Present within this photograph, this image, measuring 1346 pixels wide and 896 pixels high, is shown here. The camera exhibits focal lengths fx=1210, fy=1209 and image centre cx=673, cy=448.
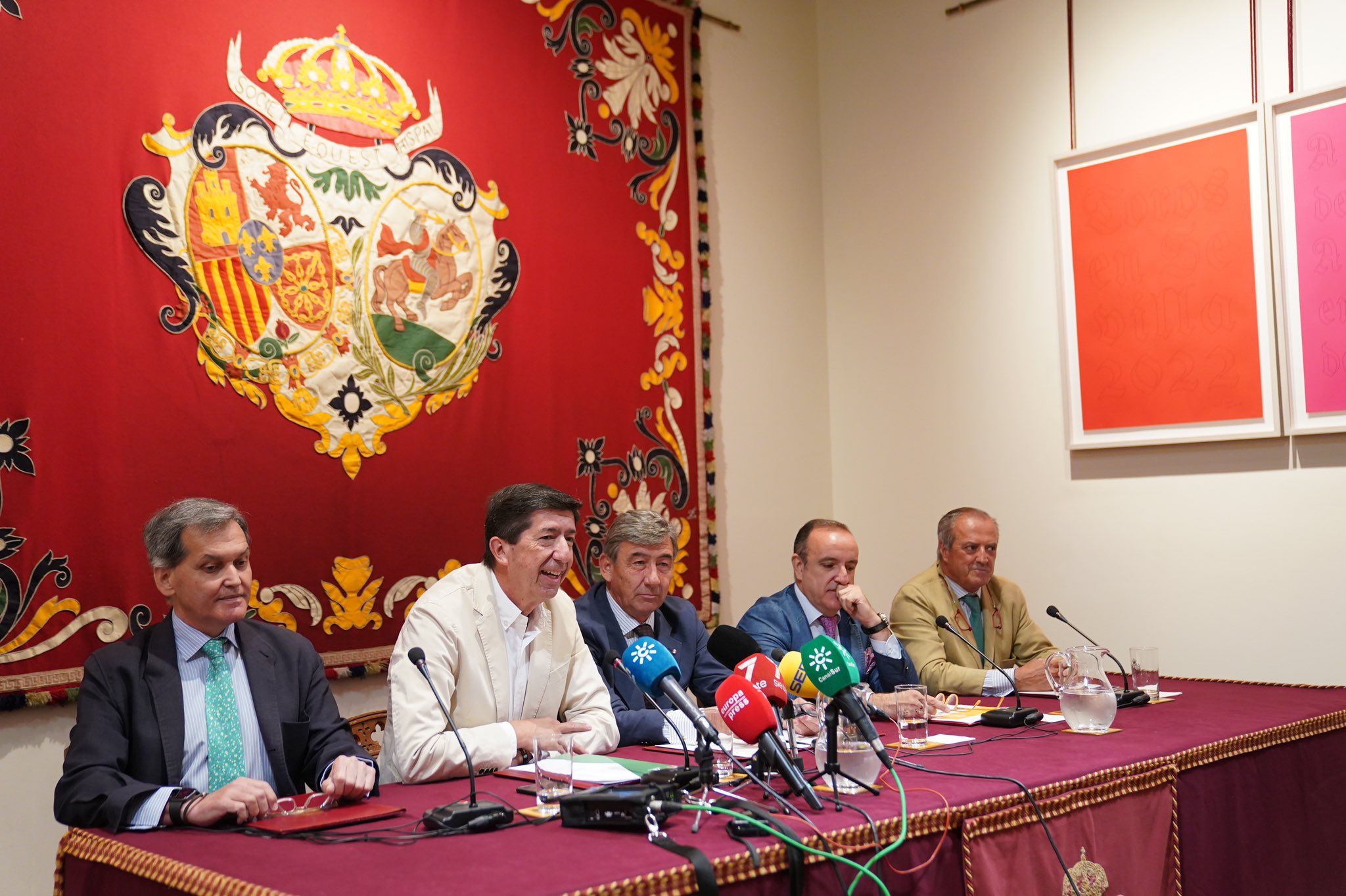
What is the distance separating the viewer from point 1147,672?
134 inches

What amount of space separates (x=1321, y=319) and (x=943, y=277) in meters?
1.48

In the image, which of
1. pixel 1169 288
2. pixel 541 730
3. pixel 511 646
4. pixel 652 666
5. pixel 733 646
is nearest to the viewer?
pixel 652 666

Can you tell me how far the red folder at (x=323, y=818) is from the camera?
2.07 meters

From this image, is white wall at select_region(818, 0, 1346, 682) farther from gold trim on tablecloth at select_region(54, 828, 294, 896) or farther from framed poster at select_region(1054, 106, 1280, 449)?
gold trim on tablecloth at select_region(54, 828, 294, 896)

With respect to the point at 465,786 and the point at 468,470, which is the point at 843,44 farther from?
the point at 465,786

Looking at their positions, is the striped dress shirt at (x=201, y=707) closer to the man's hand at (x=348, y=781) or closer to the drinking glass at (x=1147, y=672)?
the man's hand at (x=348, y=781)

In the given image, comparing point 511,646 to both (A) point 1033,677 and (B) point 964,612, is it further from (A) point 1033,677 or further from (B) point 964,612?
(B) point 964,612

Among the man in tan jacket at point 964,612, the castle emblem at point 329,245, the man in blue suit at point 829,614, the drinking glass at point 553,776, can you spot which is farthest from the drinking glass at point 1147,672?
the castle emblem at point 329,245

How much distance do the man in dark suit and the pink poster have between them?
321cm

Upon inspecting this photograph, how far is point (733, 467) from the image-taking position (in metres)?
4.90

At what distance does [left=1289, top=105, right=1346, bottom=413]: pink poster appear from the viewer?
3.91 meters

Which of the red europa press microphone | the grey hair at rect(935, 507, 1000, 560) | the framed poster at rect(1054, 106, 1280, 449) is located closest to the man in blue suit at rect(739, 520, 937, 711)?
the grey hair at rect(935, 507, 1000, 560)

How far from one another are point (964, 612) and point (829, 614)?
1.79 feet

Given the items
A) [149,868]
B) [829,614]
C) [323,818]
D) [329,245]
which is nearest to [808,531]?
[829,614]
